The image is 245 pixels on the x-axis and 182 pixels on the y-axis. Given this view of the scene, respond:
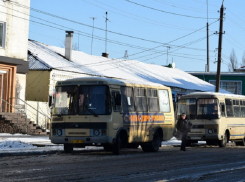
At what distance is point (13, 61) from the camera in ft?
113

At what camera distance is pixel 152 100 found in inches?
904

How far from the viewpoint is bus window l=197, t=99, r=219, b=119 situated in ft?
91.6

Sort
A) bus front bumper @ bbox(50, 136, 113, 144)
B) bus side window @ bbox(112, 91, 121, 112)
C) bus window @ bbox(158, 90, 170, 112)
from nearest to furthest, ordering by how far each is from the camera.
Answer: bus front bumper @ bbox(50, 136, 113, 144)
bus side window @ bbox(112, 91, 121, 112)
bus window @ bbox(158, 90, 170, 112)

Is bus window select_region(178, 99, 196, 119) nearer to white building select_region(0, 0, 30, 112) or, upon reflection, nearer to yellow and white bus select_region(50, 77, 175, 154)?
yellow and white bus select_region(50, 77, 175, 154)

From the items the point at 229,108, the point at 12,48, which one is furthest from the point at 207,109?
the point at 12,48

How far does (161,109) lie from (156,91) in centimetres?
81

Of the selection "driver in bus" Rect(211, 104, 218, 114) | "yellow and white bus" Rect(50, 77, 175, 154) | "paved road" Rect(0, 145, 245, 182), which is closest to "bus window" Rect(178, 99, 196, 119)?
"driver in bus" Rect(211, 104, 218, 114)

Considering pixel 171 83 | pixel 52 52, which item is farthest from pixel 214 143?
pixel 171 83

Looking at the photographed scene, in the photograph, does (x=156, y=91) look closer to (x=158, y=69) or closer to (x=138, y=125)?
(x=138, y=125)

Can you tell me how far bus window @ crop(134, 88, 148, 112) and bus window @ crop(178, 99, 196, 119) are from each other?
650 cm

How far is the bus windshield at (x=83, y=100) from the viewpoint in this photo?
1933 cm

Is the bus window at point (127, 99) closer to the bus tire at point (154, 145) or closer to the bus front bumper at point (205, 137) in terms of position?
the bus tire at point (154, 145)

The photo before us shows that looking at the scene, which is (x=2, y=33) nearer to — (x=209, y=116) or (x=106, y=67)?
(x=209, y=116)

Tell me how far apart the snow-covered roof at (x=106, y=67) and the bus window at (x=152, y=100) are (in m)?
15.8
